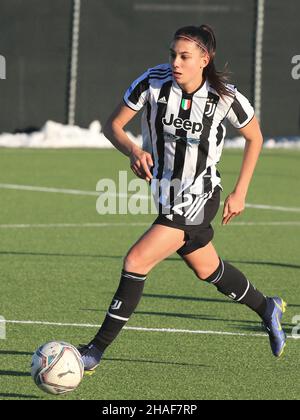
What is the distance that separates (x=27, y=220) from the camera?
52.9ft

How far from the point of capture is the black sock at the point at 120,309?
26.1ft

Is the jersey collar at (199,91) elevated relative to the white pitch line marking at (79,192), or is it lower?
elevated

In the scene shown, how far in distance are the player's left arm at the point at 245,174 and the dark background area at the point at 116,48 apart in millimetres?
18188

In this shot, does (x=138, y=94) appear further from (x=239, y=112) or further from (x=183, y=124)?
(x=239, y=112)

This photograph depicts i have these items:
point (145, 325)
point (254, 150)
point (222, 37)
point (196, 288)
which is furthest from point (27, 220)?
point (222, 37)

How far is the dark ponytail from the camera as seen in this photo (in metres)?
7.99

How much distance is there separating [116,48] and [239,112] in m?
18.8

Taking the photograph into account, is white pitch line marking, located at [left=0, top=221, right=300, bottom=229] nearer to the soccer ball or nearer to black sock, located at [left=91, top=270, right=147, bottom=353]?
black sock, located at [left=91, top=270, right=147, bottom=353]

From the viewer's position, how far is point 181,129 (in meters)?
8.16

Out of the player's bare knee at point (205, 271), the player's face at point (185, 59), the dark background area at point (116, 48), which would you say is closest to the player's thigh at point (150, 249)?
the player's bare knee at point (205, 271)

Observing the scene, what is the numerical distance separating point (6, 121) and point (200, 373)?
60.8 ft

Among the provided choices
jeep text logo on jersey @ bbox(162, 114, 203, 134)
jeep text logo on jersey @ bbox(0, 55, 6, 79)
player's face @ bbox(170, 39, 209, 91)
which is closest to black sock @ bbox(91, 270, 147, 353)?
jeep text logo on jersey @ bbox(162, 114, 203, 134)

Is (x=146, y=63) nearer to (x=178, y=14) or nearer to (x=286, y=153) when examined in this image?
(x=178, y=14)

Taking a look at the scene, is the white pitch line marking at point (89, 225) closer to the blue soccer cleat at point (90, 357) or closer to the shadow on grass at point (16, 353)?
the shadow on grass at point (16, 353)
